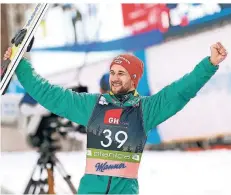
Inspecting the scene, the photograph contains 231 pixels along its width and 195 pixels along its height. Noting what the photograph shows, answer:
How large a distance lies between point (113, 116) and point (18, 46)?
1.82ft

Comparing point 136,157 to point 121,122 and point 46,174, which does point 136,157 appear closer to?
point 121,122

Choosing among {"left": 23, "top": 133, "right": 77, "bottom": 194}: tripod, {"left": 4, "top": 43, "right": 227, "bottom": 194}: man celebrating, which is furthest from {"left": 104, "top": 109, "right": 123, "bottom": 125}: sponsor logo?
{"left": 23, "top": 133, "right": 77, "bottom": 194}: tripod

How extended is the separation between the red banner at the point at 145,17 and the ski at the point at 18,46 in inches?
138

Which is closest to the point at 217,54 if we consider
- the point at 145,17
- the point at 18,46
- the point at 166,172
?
the point at 18,46

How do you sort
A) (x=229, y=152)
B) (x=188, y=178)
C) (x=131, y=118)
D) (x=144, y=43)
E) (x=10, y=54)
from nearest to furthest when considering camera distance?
1. (x=131, y=118)
2. (x=10, y=54)
3. (x=188, y=178)
4. (x=229, y=152)
5. (x=144, y=43)

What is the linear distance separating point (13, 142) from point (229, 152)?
2.68 m

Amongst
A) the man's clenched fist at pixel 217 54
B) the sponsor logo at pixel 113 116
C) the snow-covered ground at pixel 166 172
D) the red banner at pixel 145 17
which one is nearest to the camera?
the man's clenched fist at pixel 217 54

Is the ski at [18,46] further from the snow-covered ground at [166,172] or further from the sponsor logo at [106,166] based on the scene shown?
the snow-covered ground at [166,172]

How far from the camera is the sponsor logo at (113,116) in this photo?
1898 mm

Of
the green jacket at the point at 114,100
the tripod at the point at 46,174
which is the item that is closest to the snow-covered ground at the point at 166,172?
the tripod at the point at 46,174

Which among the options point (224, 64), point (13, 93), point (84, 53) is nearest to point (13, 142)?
point (13, 93)

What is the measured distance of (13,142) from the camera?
5.62m

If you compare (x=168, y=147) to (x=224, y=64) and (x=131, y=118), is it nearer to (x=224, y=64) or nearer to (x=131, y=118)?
(x=224, y=64)

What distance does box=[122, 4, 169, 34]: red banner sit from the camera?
5.46 metres
